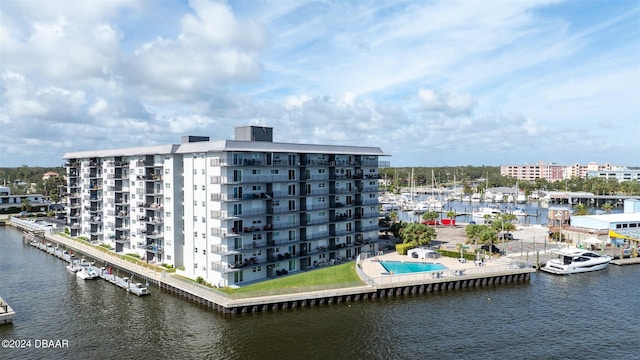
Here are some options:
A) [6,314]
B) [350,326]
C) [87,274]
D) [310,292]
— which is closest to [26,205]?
[87,274]

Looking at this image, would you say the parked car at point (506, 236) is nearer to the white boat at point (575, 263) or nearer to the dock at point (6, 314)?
the white boat at point (575, 263)

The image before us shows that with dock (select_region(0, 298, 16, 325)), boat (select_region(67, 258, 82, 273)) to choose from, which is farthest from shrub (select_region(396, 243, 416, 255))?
dock (select_region(0, 298, 16, 325))

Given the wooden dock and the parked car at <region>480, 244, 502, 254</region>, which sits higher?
the parked car at <region>480, 244, 502, 254</region>

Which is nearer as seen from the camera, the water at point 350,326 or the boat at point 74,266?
the water at point 350,326

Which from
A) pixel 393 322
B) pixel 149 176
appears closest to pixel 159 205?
pixel 149 176

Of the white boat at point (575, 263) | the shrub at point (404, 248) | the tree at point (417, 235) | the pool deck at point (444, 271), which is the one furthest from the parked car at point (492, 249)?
the shrub at point (404, 248)

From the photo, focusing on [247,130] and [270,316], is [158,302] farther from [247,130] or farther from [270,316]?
[247,130]

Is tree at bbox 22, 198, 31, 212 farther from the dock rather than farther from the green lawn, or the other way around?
the green lawn
